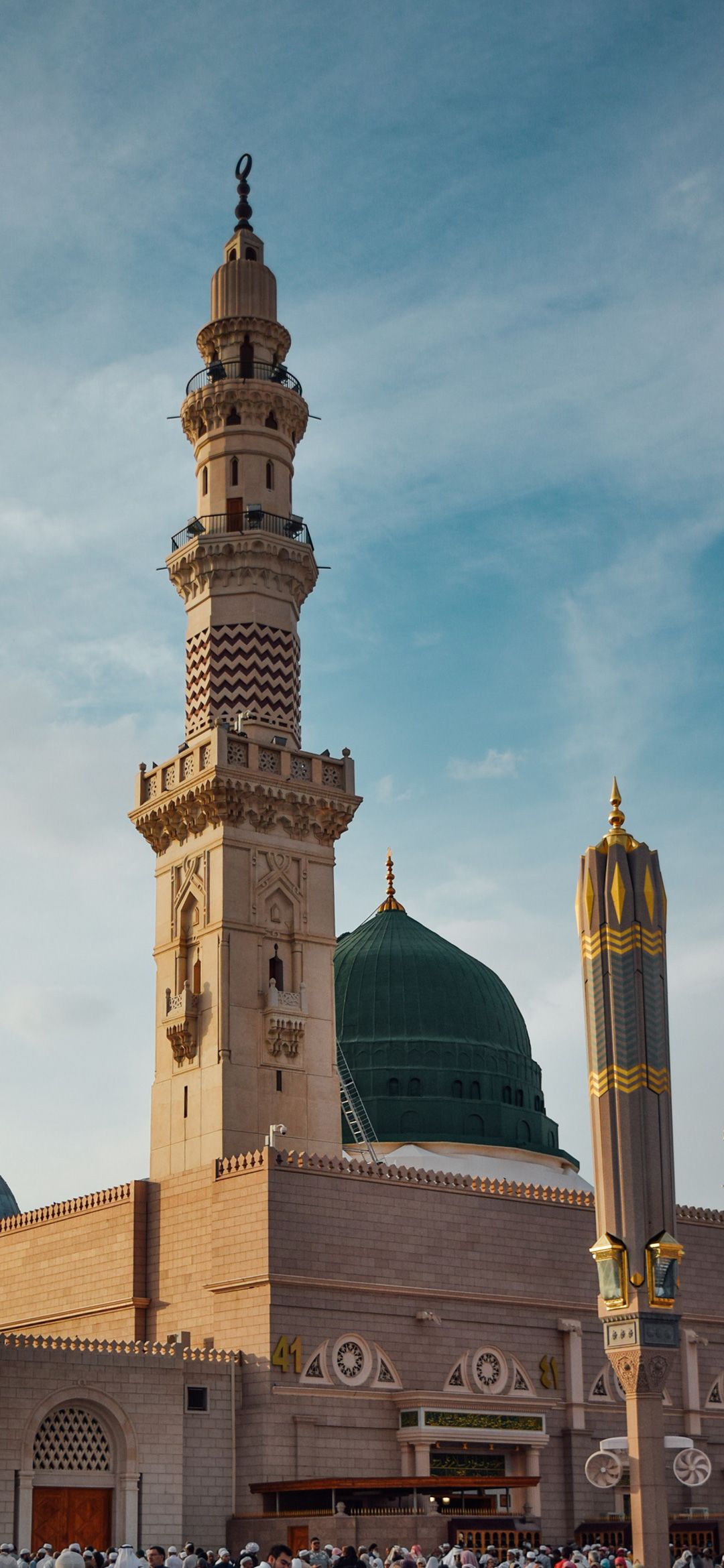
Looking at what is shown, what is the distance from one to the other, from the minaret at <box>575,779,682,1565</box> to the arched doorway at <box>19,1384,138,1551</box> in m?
8.91

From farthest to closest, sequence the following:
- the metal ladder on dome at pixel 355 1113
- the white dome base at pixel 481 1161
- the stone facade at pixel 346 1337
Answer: the white dome base at pixel 481 1161
the metal ladder on dome at pixel 355 1113
the stone facade at pixel 346 1337

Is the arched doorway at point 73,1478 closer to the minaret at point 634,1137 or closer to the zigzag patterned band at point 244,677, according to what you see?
the minaret at point 634,1137

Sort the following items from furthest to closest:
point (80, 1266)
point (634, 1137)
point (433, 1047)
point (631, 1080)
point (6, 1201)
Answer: point (6, 1201) → point (433, 1047) → point (80, 1266) → point (631, 1080) → point (634, 1137)

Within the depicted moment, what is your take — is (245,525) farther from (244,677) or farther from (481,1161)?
(481,1161)

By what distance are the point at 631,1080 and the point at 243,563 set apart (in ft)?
58.2

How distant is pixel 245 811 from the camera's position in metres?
37.5

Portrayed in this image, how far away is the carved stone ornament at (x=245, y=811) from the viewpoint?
122 ft

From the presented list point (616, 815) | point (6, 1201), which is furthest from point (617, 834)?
point (6, 1201)

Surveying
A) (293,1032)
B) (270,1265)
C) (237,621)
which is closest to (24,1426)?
(270,1265)

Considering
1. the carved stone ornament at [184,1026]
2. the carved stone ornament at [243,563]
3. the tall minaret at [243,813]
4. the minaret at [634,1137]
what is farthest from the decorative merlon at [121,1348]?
the carved stone ornament at [243,563]

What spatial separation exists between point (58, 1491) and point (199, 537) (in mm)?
19293

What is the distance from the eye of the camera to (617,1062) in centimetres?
2570

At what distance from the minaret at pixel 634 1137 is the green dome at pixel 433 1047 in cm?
1781

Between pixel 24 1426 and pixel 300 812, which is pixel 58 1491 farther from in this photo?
pixel 300 812
